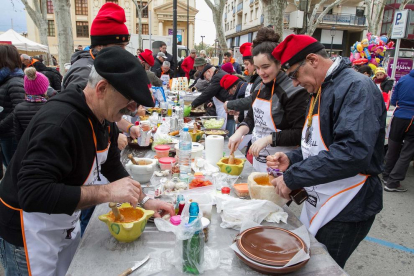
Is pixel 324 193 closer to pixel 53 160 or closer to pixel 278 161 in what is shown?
pixel 278 161

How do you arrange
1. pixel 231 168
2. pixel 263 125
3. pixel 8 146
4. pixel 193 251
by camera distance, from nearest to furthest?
pixel 193 251, pixel 231 168, pixel 263 125, pixel 8 146

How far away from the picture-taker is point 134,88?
1.28 meters

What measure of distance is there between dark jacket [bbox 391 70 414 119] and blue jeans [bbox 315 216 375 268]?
4010 mm

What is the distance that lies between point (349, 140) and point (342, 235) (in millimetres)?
664

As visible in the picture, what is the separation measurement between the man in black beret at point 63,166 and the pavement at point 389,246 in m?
1.96

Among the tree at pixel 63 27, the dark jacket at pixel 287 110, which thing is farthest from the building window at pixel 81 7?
the dark jacket at pixel 287 110

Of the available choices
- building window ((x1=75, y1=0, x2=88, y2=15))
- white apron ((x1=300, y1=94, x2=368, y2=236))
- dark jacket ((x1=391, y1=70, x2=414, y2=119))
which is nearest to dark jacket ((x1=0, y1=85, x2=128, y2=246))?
white apron ((x1=300, y1=94, x2=368, y2=236))

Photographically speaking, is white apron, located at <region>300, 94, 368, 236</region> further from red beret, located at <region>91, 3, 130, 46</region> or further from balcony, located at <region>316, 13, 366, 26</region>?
balcony, located at <region>316, 13, 366, 26</region>

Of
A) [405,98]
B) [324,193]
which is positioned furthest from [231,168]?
[405,98]

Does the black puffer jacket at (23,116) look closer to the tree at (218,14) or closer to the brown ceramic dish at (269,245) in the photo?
the brown ceramic dish at (269,245)

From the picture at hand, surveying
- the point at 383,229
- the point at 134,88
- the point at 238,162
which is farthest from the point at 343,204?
the point at 383,229

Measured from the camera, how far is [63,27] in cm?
694

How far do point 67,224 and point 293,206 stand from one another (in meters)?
3.37

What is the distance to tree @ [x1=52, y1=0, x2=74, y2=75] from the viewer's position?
671cm
